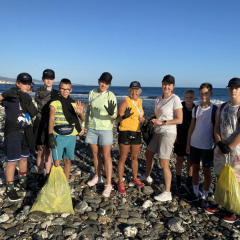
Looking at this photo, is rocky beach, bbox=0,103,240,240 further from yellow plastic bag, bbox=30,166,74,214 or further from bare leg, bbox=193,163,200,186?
bare leg, bbox=193,163,200,186

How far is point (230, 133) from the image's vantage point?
3627 mm

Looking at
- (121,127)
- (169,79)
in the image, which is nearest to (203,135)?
(169,79)

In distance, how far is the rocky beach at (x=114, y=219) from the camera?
3156 millimetres

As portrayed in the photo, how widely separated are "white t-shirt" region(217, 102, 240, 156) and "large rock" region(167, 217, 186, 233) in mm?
1549

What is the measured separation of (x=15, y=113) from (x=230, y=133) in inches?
159

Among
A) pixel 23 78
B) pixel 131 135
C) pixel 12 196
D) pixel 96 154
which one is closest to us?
pixel 12 196

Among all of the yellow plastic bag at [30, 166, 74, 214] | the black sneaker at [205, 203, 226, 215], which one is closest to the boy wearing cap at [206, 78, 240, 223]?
the black sneaker at [205, 203, 226, 215]

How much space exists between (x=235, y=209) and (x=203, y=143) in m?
1.25

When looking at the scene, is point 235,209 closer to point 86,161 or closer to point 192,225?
point 192,225

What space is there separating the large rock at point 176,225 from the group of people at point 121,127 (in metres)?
0.75

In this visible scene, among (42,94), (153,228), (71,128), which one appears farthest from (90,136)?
(153,228)

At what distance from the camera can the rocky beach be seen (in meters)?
3.16

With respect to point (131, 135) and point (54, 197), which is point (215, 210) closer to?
point (131, 135)

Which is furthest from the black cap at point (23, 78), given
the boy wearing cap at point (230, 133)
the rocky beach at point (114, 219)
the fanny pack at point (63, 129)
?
the boy wearing cap at point (230, 133)
